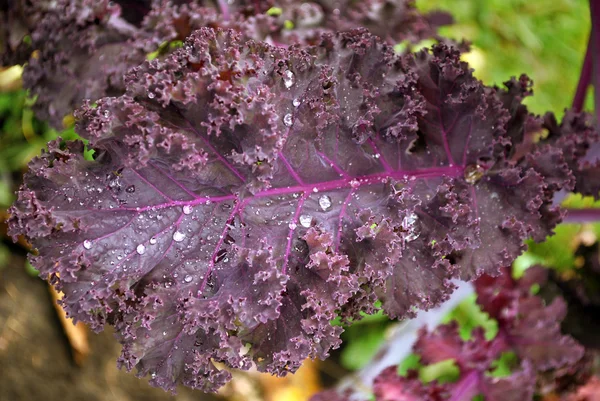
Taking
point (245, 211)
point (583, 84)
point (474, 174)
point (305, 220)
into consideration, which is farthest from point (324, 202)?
point (583, 84)

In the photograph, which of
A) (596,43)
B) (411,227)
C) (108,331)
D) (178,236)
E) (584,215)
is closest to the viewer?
(178,236)

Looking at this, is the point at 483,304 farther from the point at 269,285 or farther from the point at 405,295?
the point at 269,285

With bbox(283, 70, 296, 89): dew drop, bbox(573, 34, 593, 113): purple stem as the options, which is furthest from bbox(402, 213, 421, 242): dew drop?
bbox(573, 34, 593, 113): purple stem

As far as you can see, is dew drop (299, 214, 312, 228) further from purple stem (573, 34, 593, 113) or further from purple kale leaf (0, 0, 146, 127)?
purple stem (573, 34, 593, 113)

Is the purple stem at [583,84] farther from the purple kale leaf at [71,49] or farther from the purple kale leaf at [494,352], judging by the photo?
the purple kale leaf at [71,49]

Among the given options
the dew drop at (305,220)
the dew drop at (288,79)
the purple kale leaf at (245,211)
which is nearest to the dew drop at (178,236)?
the purple kale leaf at (245,211)

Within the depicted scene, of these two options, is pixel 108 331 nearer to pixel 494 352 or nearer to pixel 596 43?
pixel 494 352

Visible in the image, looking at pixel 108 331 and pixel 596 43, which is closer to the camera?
pixel 596 43
